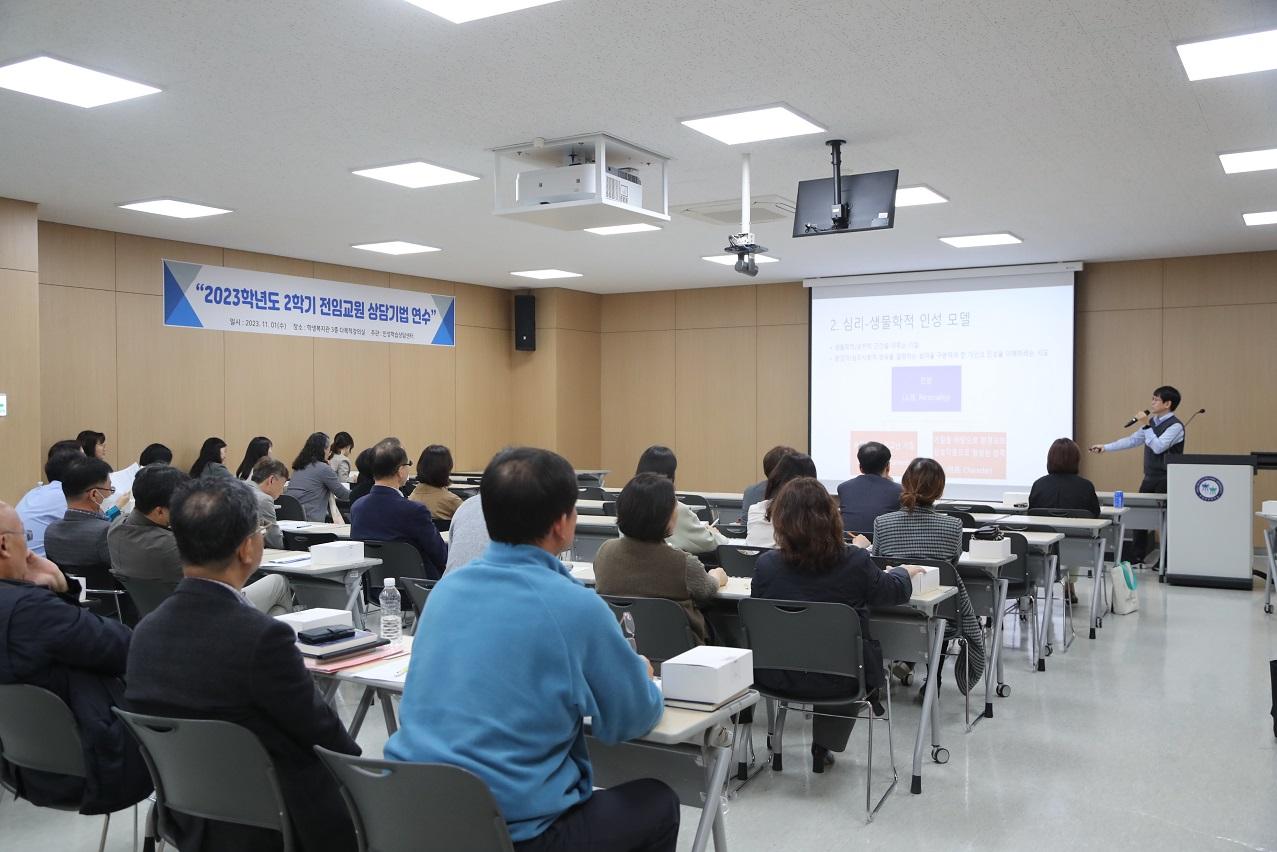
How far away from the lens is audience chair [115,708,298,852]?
2098 millimetres

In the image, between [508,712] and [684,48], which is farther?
[684,48]

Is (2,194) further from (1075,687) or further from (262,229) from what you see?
(1075,687)

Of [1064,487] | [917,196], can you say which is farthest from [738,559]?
[917,196]

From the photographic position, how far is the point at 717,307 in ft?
42.5

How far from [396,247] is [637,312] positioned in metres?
4.58

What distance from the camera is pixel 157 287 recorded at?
9047 millimetres

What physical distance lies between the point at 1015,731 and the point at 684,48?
132 inches

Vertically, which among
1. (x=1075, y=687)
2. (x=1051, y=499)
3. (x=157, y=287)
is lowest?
(x=1075, y=687)

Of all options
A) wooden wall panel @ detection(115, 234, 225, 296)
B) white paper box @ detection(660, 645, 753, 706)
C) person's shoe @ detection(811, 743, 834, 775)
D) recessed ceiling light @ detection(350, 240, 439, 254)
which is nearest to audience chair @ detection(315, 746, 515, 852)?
white paper box @ detection(660, 645, 753, 706)

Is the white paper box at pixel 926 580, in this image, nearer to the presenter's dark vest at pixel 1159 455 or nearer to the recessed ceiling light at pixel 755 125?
the recessed ceiling light at pixel 755 125

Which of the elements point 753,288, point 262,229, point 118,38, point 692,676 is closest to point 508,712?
point 692,676

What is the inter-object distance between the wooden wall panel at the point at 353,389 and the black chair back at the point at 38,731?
781 cm

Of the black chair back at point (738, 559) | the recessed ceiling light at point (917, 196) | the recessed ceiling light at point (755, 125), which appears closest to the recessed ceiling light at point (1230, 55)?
the recessed ceiling light at point (755, 125)

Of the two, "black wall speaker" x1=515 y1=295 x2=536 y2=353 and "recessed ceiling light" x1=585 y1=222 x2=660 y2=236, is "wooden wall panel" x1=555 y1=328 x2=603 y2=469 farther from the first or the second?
"recessed ceiling light" x1=585 y1=222 x2=660 y2=236
